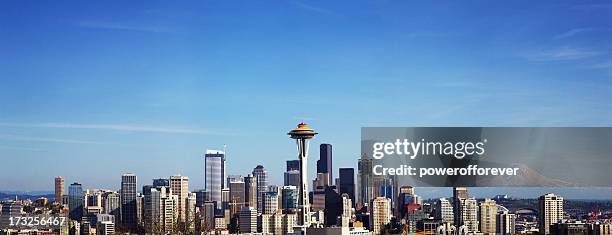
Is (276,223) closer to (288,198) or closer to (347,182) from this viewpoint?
(288,198)

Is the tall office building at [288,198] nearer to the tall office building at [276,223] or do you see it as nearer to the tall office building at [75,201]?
the tall office building at [276,223]

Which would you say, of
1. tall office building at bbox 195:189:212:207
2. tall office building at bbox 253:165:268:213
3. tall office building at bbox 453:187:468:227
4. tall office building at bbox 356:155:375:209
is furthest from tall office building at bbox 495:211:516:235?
tall office building at bbox 195:189:212:207

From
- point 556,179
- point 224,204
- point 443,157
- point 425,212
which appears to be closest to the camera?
point 443,157

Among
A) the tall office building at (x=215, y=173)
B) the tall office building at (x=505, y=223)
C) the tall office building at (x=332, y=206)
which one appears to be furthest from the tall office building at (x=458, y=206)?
the tall office building at (x=215, y=173)

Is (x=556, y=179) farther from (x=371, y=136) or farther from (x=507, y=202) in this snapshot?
(x=507, y=202)

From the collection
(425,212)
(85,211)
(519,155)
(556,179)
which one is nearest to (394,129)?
(519,155)

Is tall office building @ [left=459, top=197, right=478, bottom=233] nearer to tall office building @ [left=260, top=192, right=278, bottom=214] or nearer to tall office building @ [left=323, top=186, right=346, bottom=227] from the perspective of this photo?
Answer: tall office building @ [left=323, top=186, right=346, bottom=227]

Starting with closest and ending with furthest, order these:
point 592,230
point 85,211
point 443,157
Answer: point 443,157 → point 592,230 → point 85,211
